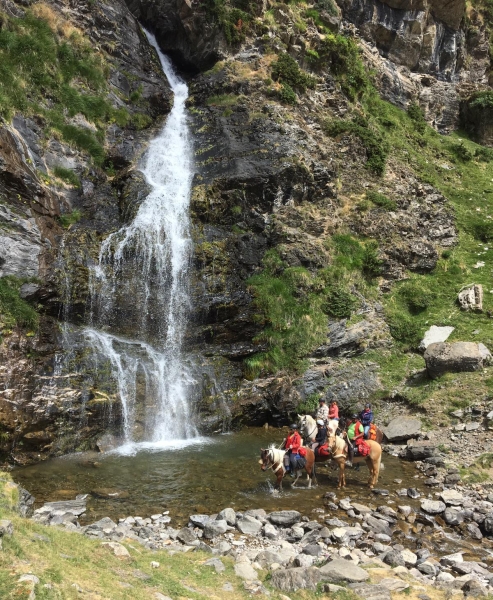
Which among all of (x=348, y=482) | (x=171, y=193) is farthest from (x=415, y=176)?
(x=348, y=482)

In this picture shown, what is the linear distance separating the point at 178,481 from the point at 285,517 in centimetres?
381

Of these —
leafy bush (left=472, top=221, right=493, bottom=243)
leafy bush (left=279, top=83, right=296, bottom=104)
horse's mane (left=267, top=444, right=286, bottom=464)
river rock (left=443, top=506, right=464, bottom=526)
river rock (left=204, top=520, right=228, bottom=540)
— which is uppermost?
leafy bush (left=279, top=83, right=296, bottom=104)

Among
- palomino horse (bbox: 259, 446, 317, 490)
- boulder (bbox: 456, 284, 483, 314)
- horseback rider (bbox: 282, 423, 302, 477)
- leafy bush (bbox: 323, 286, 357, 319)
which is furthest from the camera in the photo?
leafy bush (bbox: 323, 286, 357, 319)

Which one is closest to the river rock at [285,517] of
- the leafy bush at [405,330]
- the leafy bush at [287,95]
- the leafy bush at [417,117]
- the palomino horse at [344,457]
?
the palomino horse at [344,457]

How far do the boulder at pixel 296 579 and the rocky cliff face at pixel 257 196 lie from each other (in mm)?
11199

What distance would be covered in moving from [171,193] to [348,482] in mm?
19390

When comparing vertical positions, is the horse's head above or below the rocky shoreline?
above

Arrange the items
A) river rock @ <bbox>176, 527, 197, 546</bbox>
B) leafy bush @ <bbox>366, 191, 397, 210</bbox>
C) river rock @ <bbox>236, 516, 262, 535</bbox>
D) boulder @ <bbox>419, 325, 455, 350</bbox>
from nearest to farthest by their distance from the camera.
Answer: river rock @ <bbox>176, 527, 197, 546</bbox> < river rock @ <bbox>236, 516, 262, 535</bbox> < boulder @ <bbox>419, 325, 455, 350</bbox> < leafy bush @ <bbox>366, 191, 397, 210</bbox>

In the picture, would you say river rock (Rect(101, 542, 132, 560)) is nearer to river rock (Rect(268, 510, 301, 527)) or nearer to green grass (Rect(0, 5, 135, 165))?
river rock (Rect(268, 510, 301, 527))

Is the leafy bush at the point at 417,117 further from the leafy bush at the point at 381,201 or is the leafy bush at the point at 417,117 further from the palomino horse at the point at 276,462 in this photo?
the palomino horse at the point at 276,462

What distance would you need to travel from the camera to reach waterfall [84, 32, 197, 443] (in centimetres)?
1823

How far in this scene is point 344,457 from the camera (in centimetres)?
1373

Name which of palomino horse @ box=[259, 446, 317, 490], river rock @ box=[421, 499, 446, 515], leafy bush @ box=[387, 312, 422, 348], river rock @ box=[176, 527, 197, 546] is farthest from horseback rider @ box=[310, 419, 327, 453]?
leafy bush @ box=[387, 312, 422, 348]

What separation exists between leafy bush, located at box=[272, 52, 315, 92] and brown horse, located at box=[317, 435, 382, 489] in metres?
28.1
